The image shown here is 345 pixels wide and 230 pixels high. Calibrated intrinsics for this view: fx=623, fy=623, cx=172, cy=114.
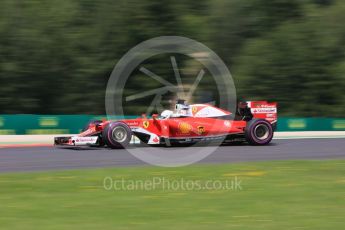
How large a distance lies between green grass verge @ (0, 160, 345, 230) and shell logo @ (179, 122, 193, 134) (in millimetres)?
3878

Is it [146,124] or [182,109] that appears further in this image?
[182,109]

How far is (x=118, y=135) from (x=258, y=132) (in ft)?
12.2

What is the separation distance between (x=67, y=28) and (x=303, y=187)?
2677 centimetres

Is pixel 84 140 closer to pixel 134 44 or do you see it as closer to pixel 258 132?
pixel 258 132

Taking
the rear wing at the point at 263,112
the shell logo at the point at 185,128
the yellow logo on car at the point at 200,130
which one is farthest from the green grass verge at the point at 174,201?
the rear wing at the point at 263,112

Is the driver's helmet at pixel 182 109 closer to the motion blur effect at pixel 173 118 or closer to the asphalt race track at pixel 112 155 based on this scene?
the motion blur effect at pixel 173 118

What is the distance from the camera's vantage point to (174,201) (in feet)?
25.3

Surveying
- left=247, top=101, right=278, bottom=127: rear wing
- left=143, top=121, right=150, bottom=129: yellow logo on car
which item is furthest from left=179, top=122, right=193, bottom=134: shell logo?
left=247, top=101, right=278, bottom=127: rear wing

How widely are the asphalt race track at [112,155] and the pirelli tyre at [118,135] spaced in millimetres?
252

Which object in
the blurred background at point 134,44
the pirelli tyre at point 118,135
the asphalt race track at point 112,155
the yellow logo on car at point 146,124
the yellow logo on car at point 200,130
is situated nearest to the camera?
the asphalt race track at point 112,155

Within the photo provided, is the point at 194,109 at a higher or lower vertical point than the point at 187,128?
higher

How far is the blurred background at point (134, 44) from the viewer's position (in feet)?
104

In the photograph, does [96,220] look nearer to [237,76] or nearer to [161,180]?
[161,180]

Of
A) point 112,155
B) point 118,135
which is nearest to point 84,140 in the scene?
point 118,135
